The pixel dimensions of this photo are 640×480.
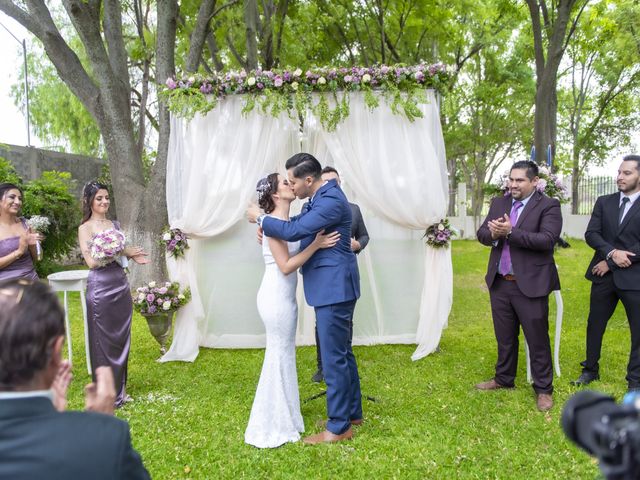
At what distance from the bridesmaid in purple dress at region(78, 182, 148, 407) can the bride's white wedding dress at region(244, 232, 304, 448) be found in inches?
61.5

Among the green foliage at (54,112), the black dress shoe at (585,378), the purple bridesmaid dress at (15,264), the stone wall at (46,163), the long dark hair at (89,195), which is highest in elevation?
the green foliage at (54,112)

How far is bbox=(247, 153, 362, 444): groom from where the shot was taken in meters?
3.76

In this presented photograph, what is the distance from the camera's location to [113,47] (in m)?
9.17

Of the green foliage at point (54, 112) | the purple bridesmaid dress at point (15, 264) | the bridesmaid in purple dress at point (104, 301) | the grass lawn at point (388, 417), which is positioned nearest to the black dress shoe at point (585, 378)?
the grass lawn at point (388, 417)

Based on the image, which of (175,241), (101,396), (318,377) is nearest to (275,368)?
(318,377)

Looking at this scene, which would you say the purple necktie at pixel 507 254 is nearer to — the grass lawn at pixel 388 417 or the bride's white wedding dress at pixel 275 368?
the grass lawn at pixel 388 417

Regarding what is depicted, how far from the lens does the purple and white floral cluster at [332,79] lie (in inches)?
228

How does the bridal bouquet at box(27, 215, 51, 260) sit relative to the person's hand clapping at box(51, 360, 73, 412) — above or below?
above

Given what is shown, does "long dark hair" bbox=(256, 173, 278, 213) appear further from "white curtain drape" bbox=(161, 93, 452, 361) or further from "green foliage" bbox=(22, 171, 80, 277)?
"green foliage" bbox=(22, 171, 80, 277)

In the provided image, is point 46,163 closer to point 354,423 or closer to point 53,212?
point 53,212

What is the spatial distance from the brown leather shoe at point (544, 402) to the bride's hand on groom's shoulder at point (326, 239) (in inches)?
92.3


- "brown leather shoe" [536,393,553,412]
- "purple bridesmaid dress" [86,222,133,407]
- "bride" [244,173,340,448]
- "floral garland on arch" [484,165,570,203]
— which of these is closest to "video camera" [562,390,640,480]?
→ "bride" [244,173,340,448]

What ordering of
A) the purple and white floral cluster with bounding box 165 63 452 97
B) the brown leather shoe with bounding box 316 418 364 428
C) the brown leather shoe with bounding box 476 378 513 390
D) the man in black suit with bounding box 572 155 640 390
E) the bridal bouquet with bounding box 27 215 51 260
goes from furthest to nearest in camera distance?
the purple and white floral cluster with bounding box 165 63 452 97 < the bridal bouquet with bounding box 27 215 51 260 < the brown leather shoe with bounding box 476 378 513 390 < the man in black suit with bounding box 572 155 640 390 < the brown leather shoe with bounding box 316 418 364 428

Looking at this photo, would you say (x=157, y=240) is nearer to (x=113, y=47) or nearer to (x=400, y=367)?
(x=113, y=47)
